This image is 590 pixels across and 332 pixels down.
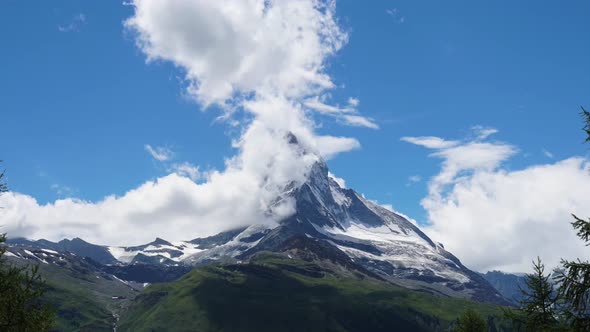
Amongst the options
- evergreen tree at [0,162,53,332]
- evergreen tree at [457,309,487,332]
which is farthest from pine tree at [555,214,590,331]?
evergreen tree at [457,309,487,332]

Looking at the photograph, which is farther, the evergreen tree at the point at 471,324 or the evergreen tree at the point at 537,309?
the evergreen tree at the point at 471,324

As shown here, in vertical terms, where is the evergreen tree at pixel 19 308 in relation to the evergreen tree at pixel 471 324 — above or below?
below

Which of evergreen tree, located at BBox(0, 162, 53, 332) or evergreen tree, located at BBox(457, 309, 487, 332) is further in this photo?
evergreen tree, located at BBox(457, 309, 487, 332)

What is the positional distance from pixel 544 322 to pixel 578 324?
3246 millimetres

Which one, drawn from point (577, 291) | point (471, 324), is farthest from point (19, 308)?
point (471, 324)

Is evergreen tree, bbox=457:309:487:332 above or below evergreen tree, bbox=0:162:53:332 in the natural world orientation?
above

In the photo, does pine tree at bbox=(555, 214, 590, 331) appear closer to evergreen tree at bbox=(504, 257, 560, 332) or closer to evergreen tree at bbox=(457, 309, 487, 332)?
evergreen tree at bbox=(504, 257, 560, 332)

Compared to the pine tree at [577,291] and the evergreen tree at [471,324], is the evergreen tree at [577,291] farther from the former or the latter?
the evergreen tree at [471,324]

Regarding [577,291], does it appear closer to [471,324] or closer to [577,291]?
[577,291]

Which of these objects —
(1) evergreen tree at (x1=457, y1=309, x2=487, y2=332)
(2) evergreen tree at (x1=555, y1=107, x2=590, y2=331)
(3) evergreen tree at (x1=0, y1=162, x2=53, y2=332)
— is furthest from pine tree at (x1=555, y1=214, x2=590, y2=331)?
(1) evergreen tree at (x1=457, y1=309, x2=487, y2=332)

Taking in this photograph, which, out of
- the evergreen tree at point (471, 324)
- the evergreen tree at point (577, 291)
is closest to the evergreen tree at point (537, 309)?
the evergreen tree at point (577, 291)

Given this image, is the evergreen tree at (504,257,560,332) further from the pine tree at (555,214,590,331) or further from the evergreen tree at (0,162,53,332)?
the evergreen tree at (0,162,53,332)

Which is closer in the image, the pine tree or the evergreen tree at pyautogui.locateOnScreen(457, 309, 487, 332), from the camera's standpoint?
the pine tree

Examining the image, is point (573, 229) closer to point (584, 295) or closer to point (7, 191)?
point (584, 295)
